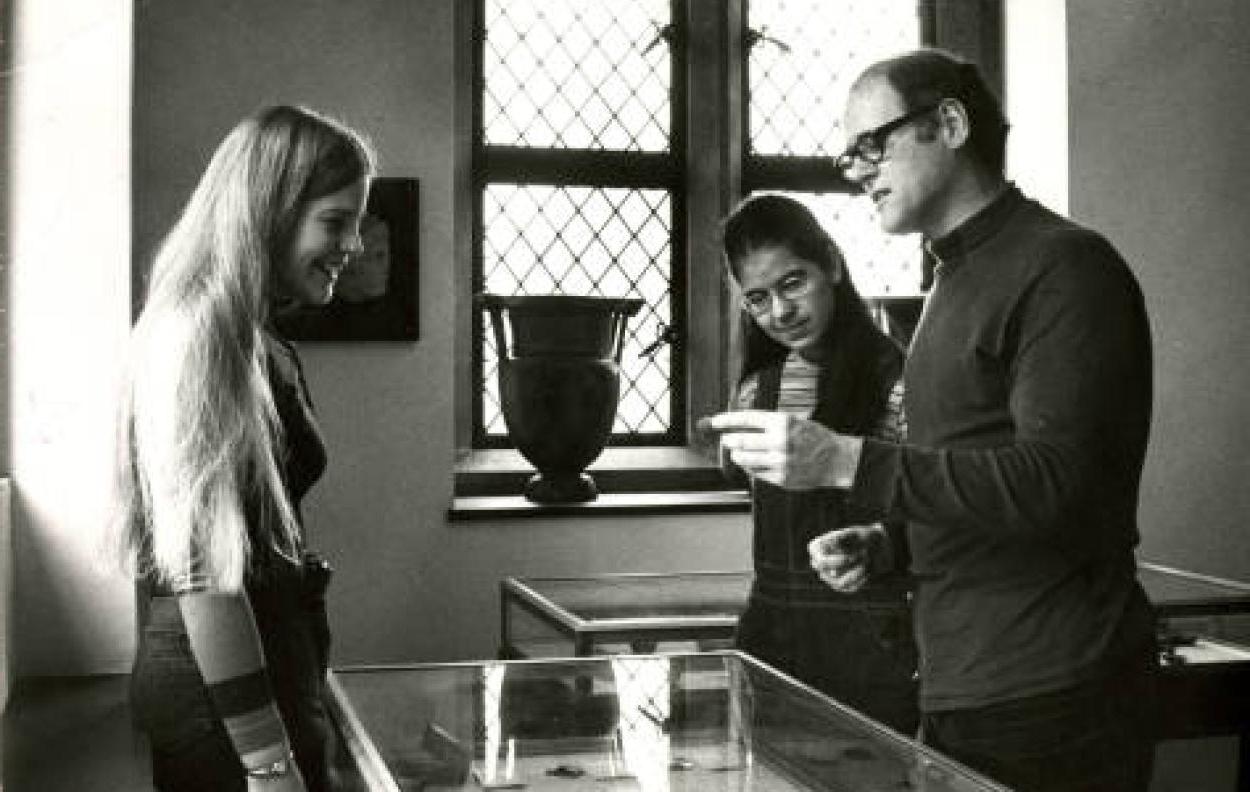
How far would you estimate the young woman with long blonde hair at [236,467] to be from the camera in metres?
1.91

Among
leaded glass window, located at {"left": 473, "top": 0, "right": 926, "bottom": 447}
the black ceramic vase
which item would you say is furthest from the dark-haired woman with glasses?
leaded glass window, located at {"left": 473, "top": 0, "right": 926, "bottom": 447}

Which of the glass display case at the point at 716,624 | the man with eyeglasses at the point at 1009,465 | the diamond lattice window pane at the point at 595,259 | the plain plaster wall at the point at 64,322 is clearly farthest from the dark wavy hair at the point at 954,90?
the diamond lattice window pane at the point at 595,259

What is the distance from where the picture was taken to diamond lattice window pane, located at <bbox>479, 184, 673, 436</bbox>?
16.9ft

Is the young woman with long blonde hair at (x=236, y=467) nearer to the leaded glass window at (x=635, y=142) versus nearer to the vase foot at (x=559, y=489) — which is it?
the vase foot at (x=559, y=489)

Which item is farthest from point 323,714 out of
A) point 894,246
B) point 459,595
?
point 894,246

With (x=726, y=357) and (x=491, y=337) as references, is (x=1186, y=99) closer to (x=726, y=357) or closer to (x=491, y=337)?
(x=726, y=357)

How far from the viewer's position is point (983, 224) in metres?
2.08

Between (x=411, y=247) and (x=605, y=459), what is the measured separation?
1027 millimetres

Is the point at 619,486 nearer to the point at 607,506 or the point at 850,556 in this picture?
the point at 607,506

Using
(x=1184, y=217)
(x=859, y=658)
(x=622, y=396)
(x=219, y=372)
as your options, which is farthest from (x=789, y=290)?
(x=1184, y=217)

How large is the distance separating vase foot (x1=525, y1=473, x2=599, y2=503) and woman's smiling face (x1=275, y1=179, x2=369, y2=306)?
2617mm

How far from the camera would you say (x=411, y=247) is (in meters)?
4.64

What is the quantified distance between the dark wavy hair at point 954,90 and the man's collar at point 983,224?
71mm

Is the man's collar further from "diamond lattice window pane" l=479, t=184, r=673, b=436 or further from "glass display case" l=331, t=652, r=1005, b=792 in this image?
"diamond lattice window pane" l=479, t=184, r=673, b=436
